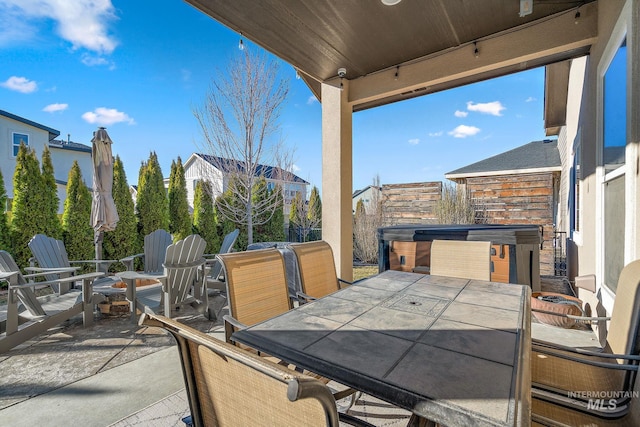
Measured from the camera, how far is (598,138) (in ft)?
10.6

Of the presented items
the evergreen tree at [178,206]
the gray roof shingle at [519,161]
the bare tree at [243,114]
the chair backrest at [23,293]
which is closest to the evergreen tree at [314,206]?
the bare tree at [243,114]

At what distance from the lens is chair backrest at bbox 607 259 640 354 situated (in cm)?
141

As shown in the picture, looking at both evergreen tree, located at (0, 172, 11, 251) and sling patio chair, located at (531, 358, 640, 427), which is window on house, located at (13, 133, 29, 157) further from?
sling patio chair, located at (531, 358, 640, 427)

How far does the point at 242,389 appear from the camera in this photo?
86 cm

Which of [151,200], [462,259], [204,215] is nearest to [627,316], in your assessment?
[462,259]

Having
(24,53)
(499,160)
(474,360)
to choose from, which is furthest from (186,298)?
(24,53)

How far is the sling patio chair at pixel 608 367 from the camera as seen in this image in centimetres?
135

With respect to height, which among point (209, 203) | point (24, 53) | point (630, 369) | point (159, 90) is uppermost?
point (24, 53)

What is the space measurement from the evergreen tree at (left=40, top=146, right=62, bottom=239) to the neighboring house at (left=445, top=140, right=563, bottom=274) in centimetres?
1020

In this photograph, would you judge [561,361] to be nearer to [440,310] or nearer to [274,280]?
[440,310]

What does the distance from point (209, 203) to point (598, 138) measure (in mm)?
8487

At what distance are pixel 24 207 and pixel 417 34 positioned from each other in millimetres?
8245

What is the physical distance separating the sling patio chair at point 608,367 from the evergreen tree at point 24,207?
8.68 m

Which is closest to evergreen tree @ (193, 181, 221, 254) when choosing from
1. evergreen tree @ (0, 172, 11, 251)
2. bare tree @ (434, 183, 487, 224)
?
evergreen tree @ (0, 172, 11, 251)
